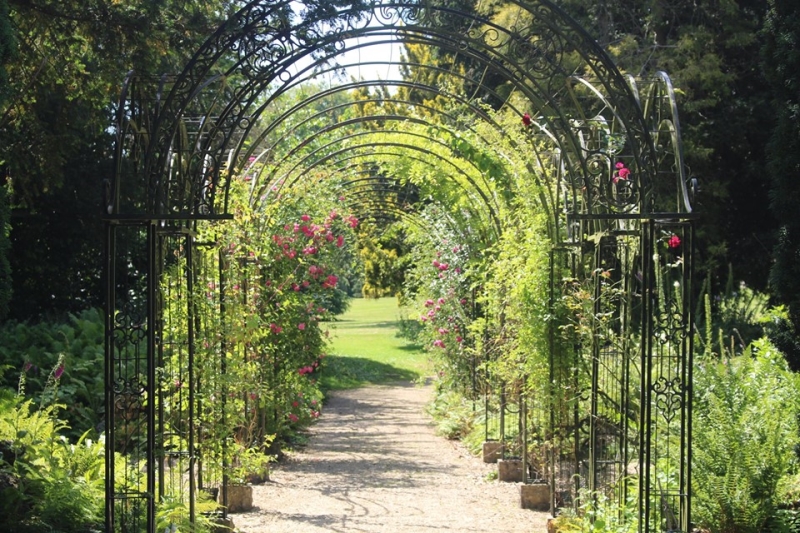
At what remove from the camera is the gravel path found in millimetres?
7148

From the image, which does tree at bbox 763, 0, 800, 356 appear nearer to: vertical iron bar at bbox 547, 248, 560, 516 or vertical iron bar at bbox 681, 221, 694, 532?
vertical iron bar at bbox 681, 221, 694, 532

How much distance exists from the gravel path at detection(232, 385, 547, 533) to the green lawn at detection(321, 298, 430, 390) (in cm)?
285

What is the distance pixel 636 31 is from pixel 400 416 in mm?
8298

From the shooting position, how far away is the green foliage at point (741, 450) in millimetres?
5414

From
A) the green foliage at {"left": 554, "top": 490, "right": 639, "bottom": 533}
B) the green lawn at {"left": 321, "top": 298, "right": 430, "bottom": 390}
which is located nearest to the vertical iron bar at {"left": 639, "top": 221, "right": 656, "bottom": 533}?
the green foliage at {"left": 554, "top": 490, "right": 639, "bottom": 533}

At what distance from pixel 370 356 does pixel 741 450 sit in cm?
2005

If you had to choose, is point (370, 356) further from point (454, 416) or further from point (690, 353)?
point (690, 353)

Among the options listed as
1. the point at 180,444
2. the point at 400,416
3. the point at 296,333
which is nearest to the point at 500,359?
the point at 296,333

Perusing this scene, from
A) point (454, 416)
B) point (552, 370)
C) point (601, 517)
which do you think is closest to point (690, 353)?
point (601, 517)

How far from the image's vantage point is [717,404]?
5.75 m

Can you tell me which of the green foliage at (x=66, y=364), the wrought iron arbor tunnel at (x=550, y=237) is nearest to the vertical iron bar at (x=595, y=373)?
the wrought iron arbor tunnel at (x=550, y=237)

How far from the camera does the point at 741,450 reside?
5.57 metres

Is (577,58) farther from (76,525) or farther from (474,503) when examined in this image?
(76,525)

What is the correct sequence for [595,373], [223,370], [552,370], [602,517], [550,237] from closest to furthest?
[602,517] < [595,373] < [223,370] < [552,370] < [550,237]
